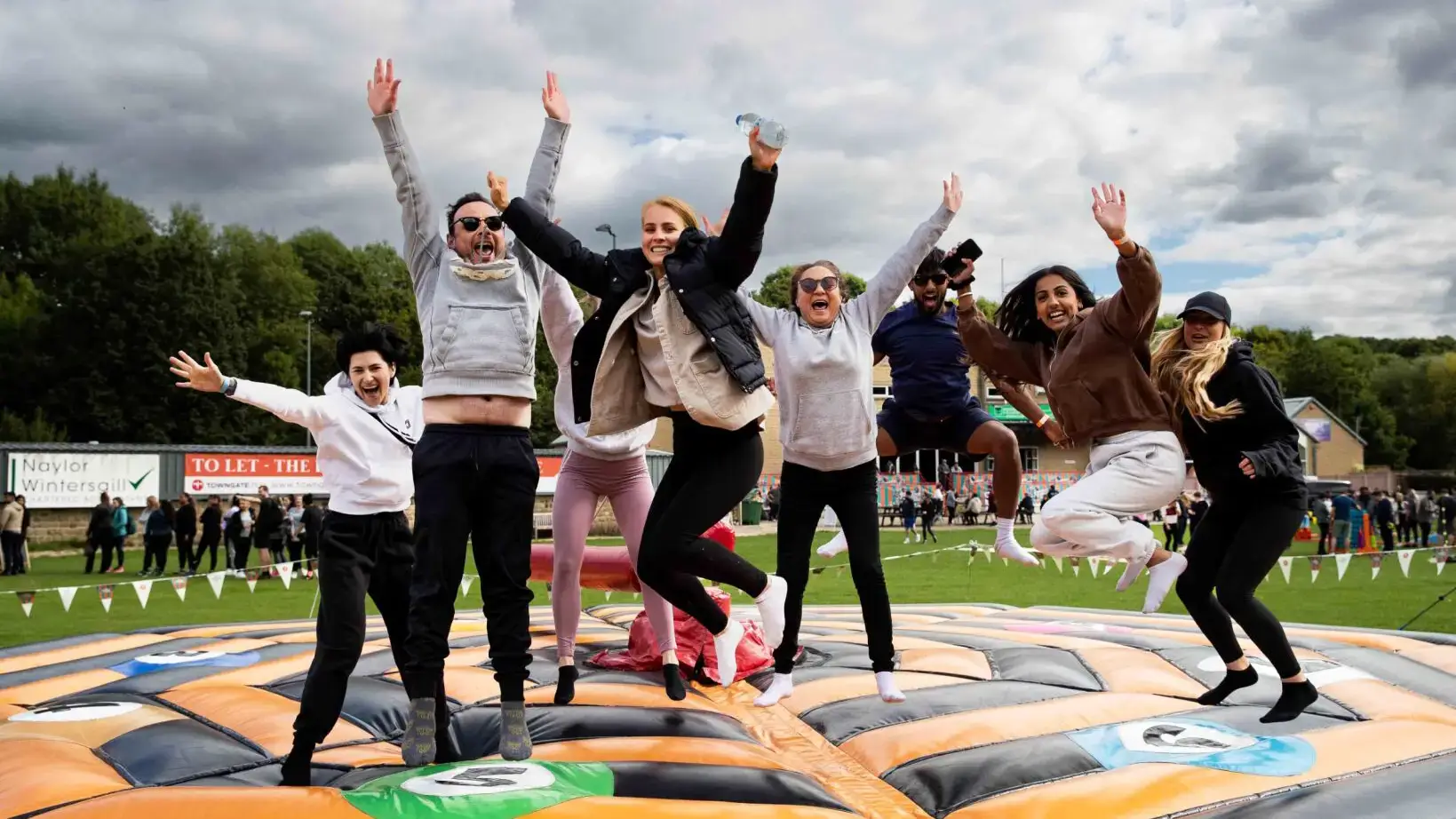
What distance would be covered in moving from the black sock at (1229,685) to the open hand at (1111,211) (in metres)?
1.93

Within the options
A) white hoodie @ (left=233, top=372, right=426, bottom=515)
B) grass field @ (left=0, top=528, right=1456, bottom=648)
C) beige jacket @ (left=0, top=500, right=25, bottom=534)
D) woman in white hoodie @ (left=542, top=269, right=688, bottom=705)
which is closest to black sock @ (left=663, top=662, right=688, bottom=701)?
woman in white hoodie @ (left=542, top=269, right=688, bottom=705)

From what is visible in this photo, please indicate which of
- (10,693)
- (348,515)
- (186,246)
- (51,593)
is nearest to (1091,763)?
(348,515)

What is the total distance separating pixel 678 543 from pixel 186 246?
119ft

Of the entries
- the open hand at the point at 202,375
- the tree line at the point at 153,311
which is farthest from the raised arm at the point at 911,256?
the tree line at the point at 153,311

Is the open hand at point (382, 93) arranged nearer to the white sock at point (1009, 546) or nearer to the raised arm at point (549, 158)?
the raised arm at point (549, 158)

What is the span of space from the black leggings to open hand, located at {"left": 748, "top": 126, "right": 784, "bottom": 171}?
7.87ft

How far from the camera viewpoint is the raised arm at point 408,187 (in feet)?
12.7

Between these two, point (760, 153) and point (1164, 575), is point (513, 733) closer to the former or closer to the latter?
point (760, 153)

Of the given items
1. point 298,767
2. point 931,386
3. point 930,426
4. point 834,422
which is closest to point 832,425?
point 834,422

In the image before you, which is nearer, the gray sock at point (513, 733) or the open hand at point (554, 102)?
the gray sock at point (513, 733)

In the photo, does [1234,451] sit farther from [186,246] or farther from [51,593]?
[186,246]

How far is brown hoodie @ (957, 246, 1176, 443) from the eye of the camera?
428 centimetres

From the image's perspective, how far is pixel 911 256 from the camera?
429 cm

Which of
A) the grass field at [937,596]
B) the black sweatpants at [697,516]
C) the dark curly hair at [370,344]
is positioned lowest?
the grass field at [937,596]
